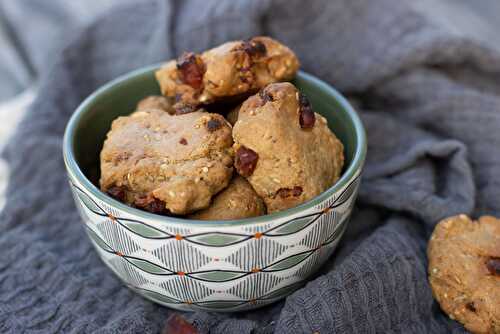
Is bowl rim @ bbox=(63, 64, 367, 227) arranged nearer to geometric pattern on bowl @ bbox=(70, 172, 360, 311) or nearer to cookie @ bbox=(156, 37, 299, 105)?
geometric pattern on bowl @ bbox=(70, 172, 360, 311)

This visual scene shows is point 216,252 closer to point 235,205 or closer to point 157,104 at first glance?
point 235,205

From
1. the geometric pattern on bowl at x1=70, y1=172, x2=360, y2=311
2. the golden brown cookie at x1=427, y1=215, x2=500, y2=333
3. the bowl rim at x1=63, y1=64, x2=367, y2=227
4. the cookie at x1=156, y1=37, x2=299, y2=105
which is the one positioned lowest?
the golden brown cookie at x1=427, y1=215, x2=500, y2=333

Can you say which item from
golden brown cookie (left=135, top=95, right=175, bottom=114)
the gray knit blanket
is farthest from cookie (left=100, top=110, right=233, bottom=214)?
the gray knit blanket

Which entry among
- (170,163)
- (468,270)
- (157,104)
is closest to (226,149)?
(170,163)

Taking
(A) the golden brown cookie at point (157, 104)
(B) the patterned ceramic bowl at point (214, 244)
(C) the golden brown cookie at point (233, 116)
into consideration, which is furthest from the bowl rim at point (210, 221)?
(C) the golden brown cookie at point (233, 116)

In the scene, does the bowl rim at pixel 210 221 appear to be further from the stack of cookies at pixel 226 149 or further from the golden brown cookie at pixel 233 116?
the golden brown cookie at pixel 233 116

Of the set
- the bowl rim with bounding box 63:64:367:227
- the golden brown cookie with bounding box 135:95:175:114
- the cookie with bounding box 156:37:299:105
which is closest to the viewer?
the bowl rim with bounding box 63:64:367:227

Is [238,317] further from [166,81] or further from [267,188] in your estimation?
[166,81]
